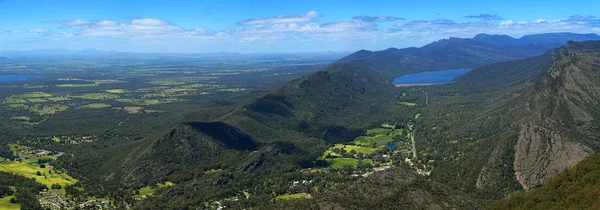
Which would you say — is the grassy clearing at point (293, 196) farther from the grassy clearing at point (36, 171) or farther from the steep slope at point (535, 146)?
the grassy clearing at point (36, 171)

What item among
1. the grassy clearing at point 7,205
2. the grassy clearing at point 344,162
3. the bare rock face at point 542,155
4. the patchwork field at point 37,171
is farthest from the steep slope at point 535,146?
the patchwork field at point 37,171

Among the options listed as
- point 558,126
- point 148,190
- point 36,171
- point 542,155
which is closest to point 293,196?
point 148,190

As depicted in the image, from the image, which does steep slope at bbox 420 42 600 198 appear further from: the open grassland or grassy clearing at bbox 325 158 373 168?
the open grassland

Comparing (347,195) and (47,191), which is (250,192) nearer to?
(347,195)

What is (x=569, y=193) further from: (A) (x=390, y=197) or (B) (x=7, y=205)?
(B) (x=7, y=205)

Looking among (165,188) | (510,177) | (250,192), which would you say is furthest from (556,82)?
(165,188)

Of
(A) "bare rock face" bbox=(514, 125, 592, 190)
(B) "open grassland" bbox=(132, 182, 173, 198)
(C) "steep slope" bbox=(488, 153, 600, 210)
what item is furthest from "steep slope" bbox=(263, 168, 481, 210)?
(B) "open grassland" bbox=(132, 182, 173, 198)
